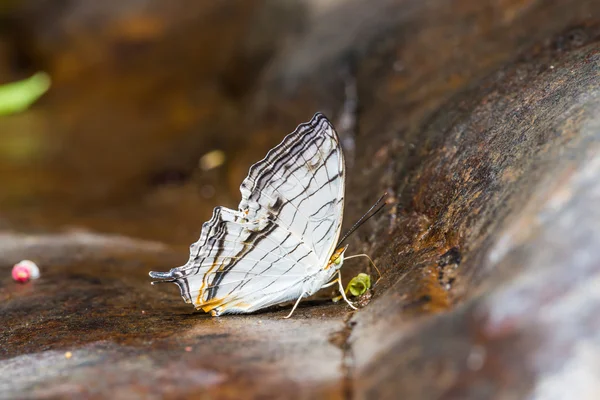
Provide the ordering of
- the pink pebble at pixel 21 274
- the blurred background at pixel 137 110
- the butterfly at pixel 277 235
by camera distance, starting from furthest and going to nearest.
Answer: the blurred background at pixel 137 110 < the pink pebble at pixel 21 274 < the butterfly at pixel 277 235

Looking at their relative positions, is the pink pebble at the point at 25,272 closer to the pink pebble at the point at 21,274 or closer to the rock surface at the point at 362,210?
the pink pebble at the point at 21,274

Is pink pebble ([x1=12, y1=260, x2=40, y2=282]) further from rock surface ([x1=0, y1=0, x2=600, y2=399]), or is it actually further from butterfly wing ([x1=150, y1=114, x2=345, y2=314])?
butterfly wing ([x1=150, y1=114, x2=345, y2=314])

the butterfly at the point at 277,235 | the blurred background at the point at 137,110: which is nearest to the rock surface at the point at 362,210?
the blurred background at the point at 137,110

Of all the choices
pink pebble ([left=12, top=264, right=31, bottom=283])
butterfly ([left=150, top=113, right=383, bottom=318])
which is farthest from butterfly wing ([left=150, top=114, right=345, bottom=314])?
pink pebble ([left=12, top=264, right=31, bottom=283])

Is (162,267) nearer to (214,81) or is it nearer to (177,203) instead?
(177,203)

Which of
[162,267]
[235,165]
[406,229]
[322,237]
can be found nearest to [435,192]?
[406,229]

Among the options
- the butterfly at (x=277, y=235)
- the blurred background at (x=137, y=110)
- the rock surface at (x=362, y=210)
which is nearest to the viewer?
the rock surface at (x=362, y=210)

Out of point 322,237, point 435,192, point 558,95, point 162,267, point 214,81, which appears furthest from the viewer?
point 214,81
